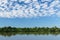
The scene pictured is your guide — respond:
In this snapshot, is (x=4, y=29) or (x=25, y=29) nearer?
(x=4, y=29)

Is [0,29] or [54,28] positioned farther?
[54,28]

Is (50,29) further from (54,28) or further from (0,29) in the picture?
(0,29)

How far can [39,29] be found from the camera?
1791 inches

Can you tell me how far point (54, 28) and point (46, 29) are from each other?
7.06 ft

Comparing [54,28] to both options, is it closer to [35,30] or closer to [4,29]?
[35,30]

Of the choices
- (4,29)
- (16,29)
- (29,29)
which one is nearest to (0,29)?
(4,29)

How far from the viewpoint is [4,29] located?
41.7 m

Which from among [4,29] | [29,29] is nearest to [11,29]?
[4,29]

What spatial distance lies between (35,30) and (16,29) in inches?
155

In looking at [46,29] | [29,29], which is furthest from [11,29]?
[46,29]

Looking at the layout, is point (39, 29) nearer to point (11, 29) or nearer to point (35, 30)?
point (35, 30)

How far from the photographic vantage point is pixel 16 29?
144 feet

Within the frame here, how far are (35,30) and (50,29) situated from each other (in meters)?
3.23

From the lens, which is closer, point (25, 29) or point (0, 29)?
point (0, 29)
